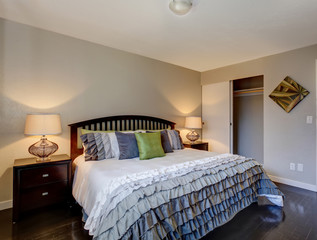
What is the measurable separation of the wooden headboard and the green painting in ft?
6.72

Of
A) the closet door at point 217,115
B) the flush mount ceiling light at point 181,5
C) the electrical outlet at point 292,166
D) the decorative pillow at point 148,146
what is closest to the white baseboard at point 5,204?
the decorative pillow at point 148,146

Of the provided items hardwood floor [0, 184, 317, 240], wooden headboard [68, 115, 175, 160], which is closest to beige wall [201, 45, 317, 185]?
hardwood floor [0, 184, 317, 240]

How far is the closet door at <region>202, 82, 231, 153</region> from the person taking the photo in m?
4.19

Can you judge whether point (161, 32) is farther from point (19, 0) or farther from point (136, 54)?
point (19, 0)

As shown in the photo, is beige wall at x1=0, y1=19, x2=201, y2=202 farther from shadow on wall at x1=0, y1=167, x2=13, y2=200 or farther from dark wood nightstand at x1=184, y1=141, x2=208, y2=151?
dark wood nightstand at x1=184, y1=141, x2=208, y2=151

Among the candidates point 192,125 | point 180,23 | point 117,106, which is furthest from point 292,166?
point 117,106

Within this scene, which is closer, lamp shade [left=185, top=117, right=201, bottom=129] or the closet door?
lamp shade [left=185, top=117, right=201, bottom=129]

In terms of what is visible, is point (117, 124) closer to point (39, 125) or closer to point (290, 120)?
point (39, 125)

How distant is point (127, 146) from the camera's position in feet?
A: 8.07

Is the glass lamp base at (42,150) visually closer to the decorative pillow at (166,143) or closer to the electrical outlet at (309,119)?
the decorative pillow at (166,143)

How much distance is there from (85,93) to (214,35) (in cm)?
216

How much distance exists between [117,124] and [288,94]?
3070 millimetres

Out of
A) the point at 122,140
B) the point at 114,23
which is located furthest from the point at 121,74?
the point at 122,140

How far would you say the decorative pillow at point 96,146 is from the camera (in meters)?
2.34
